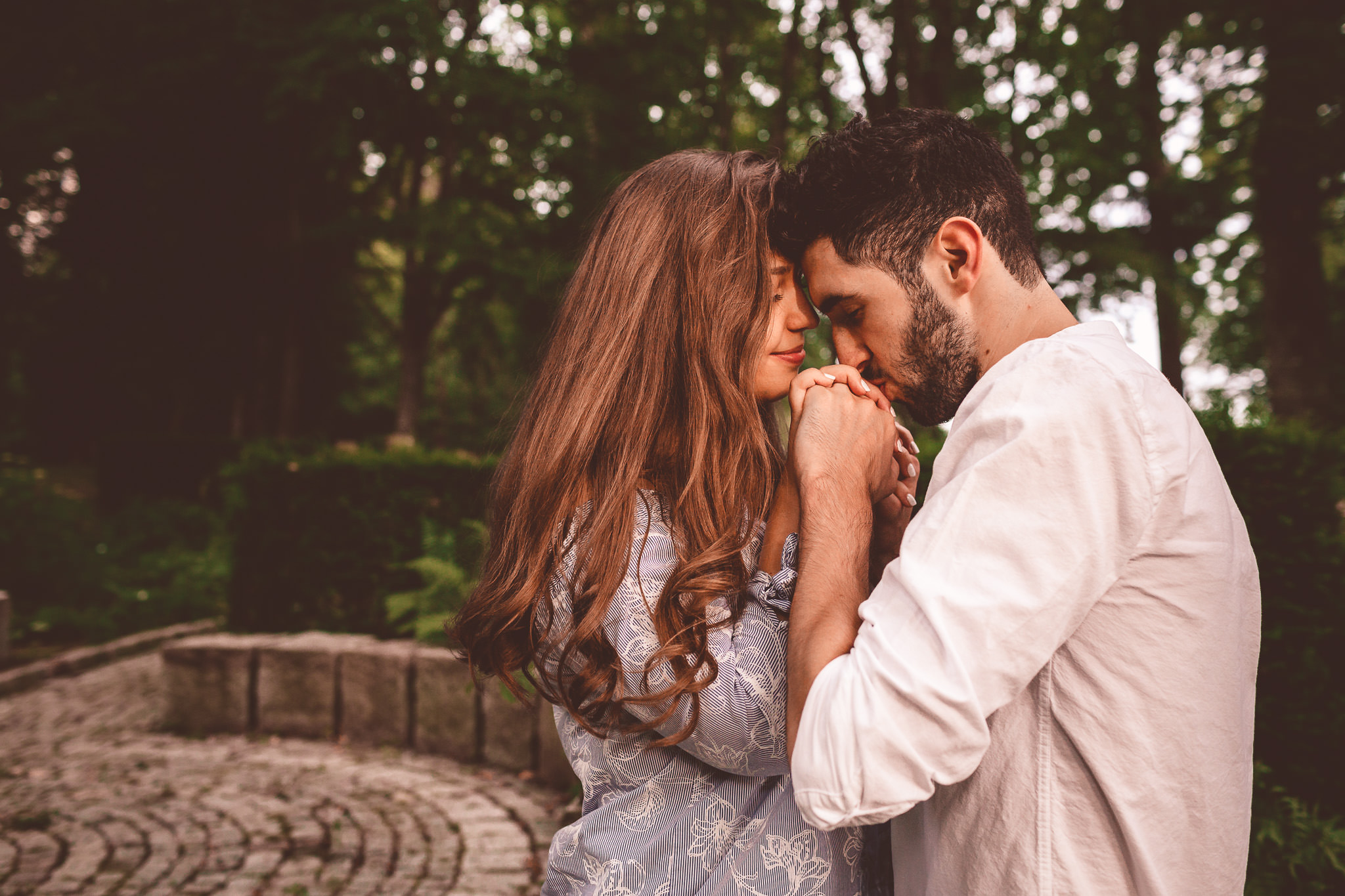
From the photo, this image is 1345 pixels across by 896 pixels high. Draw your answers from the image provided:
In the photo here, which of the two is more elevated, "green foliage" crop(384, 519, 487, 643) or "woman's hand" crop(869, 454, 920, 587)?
"woman's hand" crop(869, 454, 920, 587)

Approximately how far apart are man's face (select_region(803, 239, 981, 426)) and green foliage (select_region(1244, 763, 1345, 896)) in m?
2.42

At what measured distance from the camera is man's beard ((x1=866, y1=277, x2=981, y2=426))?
1517mm

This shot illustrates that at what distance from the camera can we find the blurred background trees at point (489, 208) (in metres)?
5.88

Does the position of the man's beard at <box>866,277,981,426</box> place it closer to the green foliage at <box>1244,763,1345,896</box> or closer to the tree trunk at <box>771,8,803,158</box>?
the green foliage at <box>1244,763,1345,896</box>

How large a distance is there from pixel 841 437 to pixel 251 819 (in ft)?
13.9

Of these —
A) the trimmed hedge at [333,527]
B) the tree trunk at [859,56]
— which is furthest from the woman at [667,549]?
the tree trunk at [859,56]

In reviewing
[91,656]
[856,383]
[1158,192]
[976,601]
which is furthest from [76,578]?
[1158,192]

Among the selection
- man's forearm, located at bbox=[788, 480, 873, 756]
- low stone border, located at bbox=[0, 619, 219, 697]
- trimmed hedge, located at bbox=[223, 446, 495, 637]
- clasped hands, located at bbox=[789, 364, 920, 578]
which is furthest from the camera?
low stone border, located at bbox=[0, 619, 219, 697]

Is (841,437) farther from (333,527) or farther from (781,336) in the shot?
(333,527)

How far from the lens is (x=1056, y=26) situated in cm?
973

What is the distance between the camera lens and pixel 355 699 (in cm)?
541

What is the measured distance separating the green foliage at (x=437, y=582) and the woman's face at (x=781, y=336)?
3614 mm

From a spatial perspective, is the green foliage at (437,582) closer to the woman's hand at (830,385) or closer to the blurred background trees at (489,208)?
the blurred background trees at (489,208)

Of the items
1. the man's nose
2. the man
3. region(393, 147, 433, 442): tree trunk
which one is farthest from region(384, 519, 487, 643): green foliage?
region(393, 147, 433, 442): tree trunk
